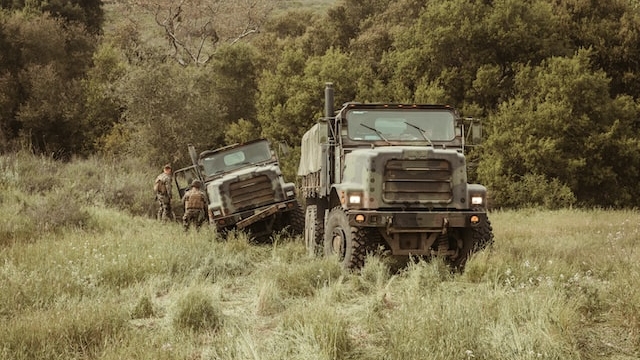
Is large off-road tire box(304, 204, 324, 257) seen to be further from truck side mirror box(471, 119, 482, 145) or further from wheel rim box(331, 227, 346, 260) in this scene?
truck side mirror box(471, 119, 482, 145)

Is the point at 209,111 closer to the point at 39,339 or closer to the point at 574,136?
the point at 574,136

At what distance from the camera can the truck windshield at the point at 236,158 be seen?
1312cm

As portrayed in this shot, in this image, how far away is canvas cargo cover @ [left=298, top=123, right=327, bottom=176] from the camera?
29.5ft

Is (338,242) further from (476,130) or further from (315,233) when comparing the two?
(476,130)

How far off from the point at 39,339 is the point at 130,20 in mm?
43566

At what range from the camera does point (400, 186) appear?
25.7 ft

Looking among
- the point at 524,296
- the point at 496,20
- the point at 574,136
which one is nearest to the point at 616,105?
the point at 574,136

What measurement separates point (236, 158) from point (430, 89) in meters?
13.1

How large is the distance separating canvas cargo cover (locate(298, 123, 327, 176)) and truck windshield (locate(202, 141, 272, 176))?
929mm

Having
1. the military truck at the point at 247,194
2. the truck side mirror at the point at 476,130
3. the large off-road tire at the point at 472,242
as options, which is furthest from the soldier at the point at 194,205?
the truck side mirror at the point at 476,130

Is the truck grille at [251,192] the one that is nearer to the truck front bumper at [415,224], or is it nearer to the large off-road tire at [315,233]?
the large off-road tire at [315,233]

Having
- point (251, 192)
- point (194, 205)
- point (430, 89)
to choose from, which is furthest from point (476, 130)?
point (430, 89)

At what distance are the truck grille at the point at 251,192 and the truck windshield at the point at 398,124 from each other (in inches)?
141

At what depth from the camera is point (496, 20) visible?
23984 millimetres
